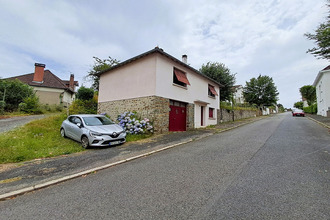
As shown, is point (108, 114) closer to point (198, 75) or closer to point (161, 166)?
point (198, 75)

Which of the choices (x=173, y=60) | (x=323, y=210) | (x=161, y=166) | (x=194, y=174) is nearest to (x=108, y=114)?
(x=173, y=60)

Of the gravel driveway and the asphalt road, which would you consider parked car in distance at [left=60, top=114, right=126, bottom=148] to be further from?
the gravel driveway

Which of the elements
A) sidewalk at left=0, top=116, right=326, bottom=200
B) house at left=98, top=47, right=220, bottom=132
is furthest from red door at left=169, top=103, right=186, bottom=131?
sidewalk at left=0, top=116, right=326, bottom=200

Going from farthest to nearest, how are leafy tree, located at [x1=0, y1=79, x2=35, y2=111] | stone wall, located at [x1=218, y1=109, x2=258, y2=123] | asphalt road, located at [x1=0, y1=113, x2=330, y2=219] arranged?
1. stone wall, located at [x1=218, y1=109, x2=258, y2=123]
2. leafy tree, located at [x1=0, y1=79, x2=35, y2=111]
3. asphalt road, located at [x1=0, y1=113, x2=330, y2=219]

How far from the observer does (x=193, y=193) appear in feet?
9.63

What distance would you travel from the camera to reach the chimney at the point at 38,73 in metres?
24.2

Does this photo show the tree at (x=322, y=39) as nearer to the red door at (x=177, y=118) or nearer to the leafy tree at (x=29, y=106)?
the red door at (x=177, y=118)

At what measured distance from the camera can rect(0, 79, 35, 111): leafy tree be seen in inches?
688

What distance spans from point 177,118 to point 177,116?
6.2 inches

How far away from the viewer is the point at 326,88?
2102cm

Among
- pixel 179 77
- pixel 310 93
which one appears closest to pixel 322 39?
pixel 179 77

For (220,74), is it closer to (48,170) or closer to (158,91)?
(158,91)

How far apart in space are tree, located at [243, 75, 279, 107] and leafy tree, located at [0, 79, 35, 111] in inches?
1626

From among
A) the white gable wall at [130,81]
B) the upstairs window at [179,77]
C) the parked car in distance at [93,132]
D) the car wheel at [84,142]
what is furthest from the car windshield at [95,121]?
the upstairs window at [179,77]
